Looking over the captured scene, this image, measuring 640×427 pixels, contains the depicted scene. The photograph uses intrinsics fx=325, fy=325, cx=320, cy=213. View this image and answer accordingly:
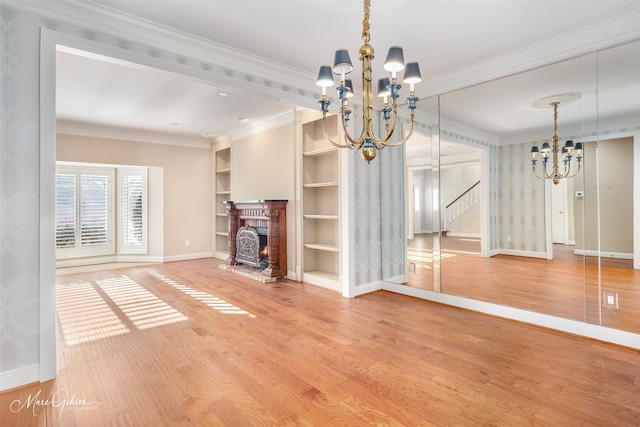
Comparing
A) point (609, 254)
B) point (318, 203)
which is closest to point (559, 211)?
point (609, 254)

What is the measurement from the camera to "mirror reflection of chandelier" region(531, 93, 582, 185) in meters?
3.13

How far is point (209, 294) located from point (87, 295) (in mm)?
1732

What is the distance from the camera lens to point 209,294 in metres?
4.59

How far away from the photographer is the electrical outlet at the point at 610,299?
2941 mm

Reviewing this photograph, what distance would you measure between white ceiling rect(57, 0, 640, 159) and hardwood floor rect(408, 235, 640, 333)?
1.46 meters

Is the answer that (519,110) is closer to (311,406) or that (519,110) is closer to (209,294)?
(311,406)

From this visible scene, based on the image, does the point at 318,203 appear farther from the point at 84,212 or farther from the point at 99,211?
the point at 84,212

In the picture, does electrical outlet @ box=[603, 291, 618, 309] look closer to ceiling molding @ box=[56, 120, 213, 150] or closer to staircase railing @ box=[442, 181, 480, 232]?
staircase railing @ box=[442, 181, 480, 232]

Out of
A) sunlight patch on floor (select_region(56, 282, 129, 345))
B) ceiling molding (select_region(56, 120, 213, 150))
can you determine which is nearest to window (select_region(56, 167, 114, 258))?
ceiling molding (select_region(56, 120, 213, 150))

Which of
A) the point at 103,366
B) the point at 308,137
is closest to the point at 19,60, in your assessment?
the point at 103,366

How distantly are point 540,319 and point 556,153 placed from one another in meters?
1.68

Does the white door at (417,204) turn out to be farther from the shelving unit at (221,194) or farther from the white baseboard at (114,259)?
the white baseboard at (114,259)

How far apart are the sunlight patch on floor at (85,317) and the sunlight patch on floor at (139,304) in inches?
5.6

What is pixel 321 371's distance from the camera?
240cm
